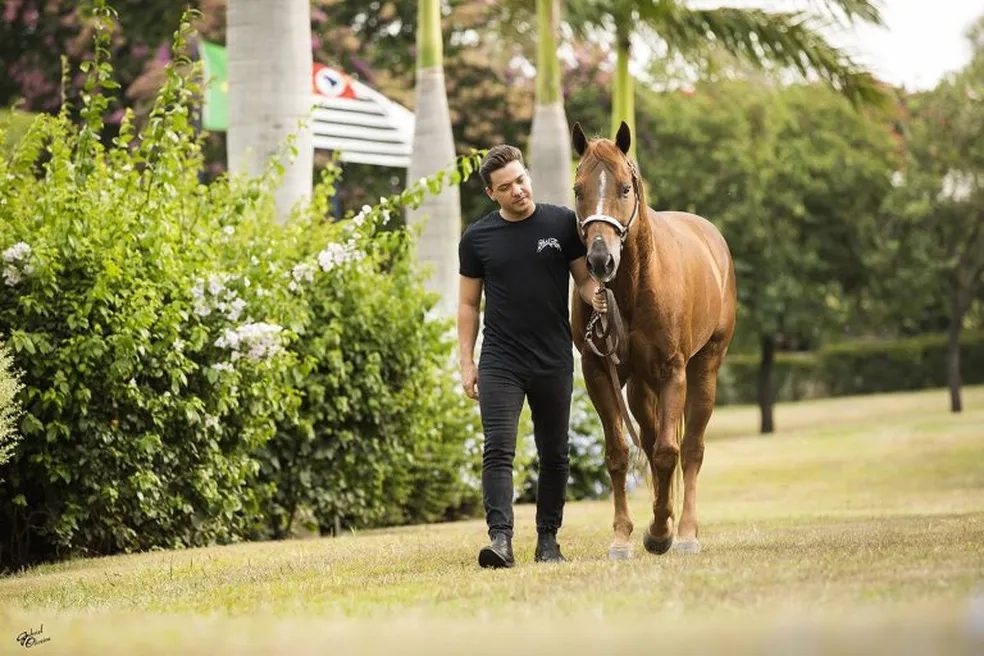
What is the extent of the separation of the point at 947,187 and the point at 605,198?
32746 mm

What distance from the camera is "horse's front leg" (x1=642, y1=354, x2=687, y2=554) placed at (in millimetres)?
9094

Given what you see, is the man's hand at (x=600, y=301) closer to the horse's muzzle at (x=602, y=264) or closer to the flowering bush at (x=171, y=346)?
the horse's muzzle at (x=602, y=264)

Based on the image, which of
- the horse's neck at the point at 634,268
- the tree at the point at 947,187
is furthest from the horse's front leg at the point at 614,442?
the tree at the point at 947,187

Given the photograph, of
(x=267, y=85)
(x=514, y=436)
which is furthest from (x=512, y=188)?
(x=267, y=85)

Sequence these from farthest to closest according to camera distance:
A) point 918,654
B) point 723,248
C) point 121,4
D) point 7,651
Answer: point 121,4
point 723,248
point 7,651
point 918,654

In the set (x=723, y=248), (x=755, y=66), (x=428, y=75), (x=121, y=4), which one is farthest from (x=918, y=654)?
(x=121, y=4)

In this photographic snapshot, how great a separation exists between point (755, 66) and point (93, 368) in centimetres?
1238

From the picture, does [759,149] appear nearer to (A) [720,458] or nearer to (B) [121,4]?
(A) [720,458]

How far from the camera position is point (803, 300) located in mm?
37219

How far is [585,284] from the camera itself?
29.5 ft

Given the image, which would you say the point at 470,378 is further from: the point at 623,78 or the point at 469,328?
the point at 623,78

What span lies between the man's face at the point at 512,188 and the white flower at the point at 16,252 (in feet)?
12.1

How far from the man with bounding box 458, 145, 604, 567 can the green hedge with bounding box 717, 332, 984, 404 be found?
4305cm

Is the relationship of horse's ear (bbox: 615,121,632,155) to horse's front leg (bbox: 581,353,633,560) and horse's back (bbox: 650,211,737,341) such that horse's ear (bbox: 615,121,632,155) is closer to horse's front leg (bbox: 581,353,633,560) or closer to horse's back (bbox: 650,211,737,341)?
horse's back (bbox: 650,211,737,341)
